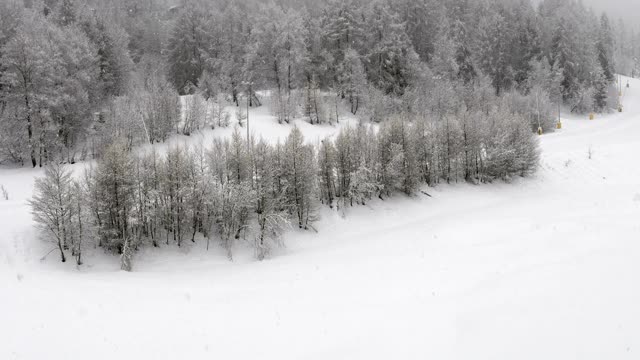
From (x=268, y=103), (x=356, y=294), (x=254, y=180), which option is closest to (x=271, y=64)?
(x=268, y=103)

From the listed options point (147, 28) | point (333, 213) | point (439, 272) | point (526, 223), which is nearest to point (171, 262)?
point (333, 213)

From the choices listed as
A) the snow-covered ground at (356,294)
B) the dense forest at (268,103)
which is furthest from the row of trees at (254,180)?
the snow-covered ground at (356,294)

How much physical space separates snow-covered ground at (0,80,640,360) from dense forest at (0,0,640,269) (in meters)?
2.56

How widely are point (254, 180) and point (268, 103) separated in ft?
84.5

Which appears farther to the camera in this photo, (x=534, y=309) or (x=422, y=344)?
(x=534, y=309)

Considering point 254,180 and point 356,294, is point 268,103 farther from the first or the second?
point 356,294

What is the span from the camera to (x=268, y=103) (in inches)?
2159

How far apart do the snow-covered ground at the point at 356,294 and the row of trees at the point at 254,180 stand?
1.52m

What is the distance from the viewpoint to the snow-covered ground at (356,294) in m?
13.4

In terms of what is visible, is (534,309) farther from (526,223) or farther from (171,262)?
(171,262)

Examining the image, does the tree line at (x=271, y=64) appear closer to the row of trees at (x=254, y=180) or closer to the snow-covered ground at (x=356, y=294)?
the row of trees at (x=254, y=180)

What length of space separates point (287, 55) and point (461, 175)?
2866 centimetres

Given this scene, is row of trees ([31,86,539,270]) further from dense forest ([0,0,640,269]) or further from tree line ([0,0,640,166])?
tree line ([0,0,640,166])

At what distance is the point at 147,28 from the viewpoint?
8319 centimetres
